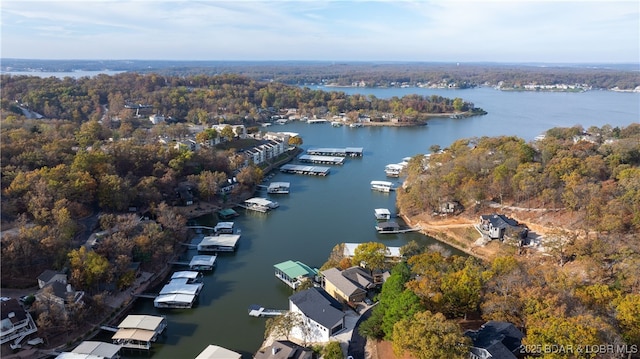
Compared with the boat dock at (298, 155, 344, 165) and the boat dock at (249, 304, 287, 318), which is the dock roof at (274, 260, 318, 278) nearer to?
the boat dock at (249, 304, 287, 318)

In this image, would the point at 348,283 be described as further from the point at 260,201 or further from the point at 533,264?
the point at 260,201

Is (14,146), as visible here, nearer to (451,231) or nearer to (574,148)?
(451,231)

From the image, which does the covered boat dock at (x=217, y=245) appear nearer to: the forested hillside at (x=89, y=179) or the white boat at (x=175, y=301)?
the forested hillside at (x=89, y=179)

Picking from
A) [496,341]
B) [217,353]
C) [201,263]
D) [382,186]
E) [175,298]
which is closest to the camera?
[496,341]

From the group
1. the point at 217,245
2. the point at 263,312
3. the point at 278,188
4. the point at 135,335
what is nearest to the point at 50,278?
the point at 135,335

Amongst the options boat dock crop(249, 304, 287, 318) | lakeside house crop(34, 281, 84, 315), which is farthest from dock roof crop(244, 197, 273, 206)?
lakeside house crop(34, 281, 84, 315)

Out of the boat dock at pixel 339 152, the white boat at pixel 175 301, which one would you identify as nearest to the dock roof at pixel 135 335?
the white boat at pixel 175 301
